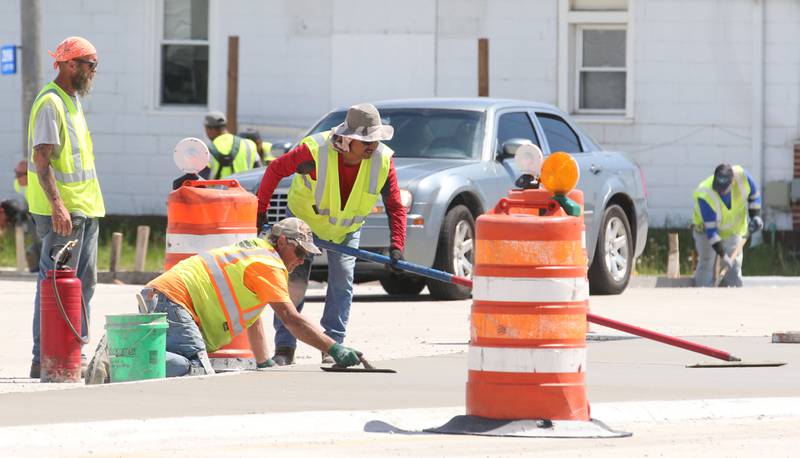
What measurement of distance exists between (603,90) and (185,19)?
5.82 meters

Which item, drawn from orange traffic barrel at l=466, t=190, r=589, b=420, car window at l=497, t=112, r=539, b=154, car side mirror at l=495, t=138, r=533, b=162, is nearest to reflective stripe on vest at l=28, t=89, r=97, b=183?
orange traffic barrel at l=466, t=190, r=589, b=420

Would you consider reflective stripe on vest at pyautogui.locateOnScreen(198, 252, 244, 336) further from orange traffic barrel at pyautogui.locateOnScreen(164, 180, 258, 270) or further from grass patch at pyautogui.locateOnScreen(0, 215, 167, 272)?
grass patch at pyautogui.locateOnScreen(0, 215, 167, 272)

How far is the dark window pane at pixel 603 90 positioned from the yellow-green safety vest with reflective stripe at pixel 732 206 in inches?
173

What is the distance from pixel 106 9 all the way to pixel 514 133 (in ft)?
34.6

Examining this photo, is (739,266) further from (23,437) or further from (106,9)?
(23,437)

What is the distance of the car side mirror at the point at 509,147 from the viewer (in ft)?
54.4

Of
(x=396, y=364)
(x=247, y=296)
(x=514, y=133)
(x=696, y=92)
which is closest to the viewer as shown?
(x=247, y=296)

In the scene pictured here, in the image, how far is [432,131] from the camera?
1731 cm

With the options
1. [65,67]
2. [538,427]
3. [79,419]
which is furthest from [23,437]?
[65,67]

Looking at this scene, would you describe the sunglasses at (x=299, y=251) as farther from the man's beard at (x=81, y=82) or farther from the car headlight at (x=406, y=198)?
the car headlight at (x=406, y=198)

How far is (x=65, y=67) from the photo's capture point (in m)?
11.0

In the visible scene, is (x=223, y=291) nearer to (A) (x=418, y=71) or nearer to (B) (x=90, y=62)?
(B) (x=90, y=62)

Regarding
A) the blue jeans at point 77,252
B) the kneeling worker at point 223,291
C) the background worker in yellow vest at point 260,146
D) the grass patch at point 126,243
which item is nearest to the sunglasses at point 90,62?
the blue jeans at point 77,252

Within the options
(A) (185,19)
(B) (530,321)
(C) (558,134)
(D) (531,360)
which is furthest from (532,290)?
(A) (185,19)
